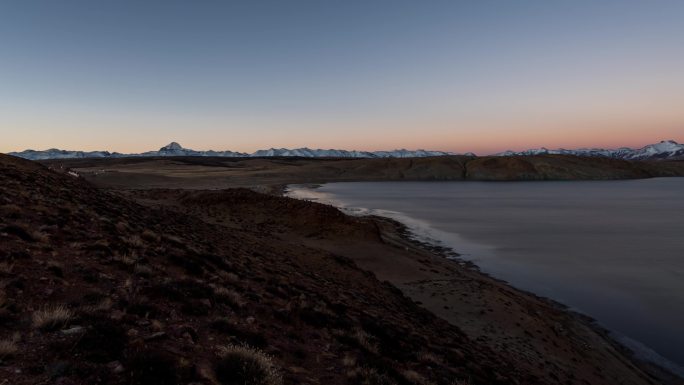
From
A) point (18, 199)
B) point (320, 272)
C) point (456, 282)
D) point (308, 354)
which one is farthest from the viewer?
point (456, 282)

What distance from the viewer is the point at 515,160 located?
157750 mm

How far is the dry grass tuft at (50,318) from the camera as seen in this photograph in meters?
6.04

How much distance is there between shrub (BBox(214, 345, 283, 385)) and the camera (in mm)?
6000

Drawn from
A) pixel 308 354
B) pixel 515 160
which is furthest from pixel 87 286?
pixel 515 160

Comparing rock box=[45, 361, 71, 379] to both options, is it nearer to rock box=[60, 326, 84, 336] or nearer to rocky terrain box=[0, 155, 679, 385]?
rocky terrain box=[0, 155, 679, 385]

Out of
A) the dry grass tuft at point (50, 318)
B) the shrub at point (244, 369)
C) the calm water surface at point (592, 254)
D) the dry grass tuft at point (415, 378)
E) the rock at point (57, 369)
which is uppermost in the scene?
the dry grass tuft at point (50, 318)

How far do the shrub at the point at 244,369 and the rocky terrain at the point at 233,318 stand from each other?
1.0 inches

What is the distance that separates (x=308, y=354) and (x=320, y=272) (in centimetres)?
1030

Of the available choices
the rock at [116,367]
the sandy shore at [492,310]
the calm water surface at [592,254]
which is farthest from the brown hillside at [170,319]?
the calm water surface at [592,254]

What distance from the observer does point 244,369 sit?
609 centimetres

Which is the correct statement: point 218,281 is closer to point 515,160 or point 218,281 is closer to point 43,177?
point 43,177

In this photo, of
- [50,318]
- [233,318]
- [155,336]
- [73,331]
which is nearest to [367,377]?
[233,318]

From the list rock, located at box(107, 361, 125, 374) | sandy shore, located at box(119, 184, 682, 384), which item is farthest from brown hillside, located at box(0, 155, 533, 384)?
sandy shore, located at box(119, 184, 682, 384)

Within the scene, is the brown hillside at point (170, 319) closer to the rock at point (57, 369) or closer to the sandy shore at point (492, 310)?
the rock at point (57, 369)
